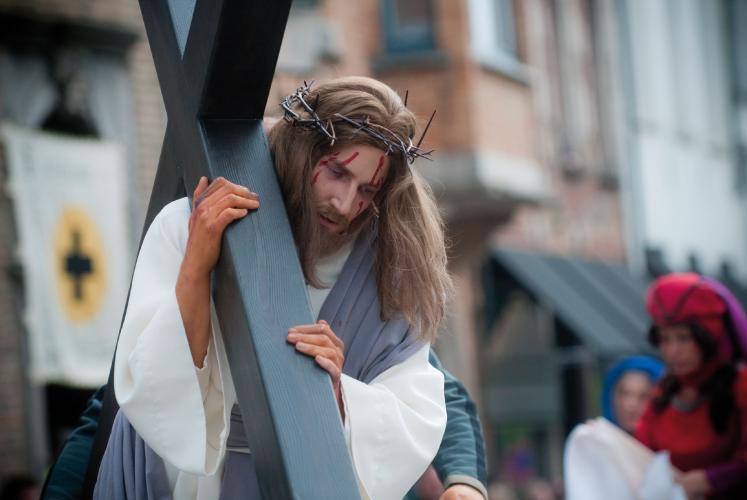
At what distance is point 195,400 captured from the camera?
2918 millimetres

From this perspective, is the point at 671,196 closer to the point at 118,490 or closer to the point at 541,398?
the point at 541,398

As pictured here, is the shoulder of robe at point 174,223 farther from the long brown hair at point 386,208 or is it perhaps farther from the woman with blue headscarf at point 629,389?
the woman with blue headscarf at point 629,389

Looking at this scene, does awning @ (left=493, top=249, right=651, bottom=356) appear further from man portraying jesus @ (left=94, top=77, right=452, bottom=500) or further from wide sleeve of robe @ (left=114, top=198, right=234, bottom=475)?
wide sleeve of robe @ (left=114, top=198, right=234, bottom=475)

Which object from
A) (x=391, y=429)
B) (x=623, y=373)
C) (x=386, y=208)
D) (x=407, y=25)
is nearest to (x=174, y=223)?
(x=386, y=208)

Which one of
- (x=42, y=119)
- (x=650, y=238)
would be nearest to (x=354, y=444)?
(x=42, y=119)

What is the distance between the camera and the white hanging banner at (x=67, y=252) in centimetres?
930

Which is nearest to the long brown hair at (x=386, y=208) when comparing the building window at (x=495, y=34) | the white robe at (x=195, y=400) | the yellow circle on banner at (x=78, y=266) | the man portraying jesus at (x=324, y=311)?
the man portraying jesus at (x=324, y=311)

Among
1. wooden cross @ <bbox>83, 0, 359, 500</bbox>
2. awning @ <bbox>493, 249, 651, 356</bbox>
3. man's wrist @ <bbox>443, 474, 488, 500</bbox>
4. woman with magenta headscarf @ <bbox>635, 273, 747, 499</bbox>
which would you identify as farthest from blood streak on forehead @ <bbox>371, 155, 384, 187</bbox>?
awning @ <bbox>493, 249, 651, 356</bbox>

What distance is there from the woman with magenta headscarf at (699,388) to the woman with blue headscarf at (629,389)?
0.71 meters

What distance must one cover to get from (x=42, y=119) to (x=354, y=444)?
725 centimetres

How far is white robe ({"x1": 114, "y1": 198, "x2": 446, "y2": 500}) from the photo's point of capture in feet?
9.48

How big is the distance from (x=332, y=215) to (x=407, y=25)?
11.0 meters

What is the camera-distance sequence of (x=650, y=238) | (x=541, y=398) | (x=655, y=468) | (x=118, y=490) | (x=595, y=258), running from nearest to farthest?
(x=118, y=490) → (x=655, y=468) → (x=541, y=398) → (x=595, y=258) → (x=650, y=238)

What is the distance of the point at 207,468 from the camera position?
2.97 meters
